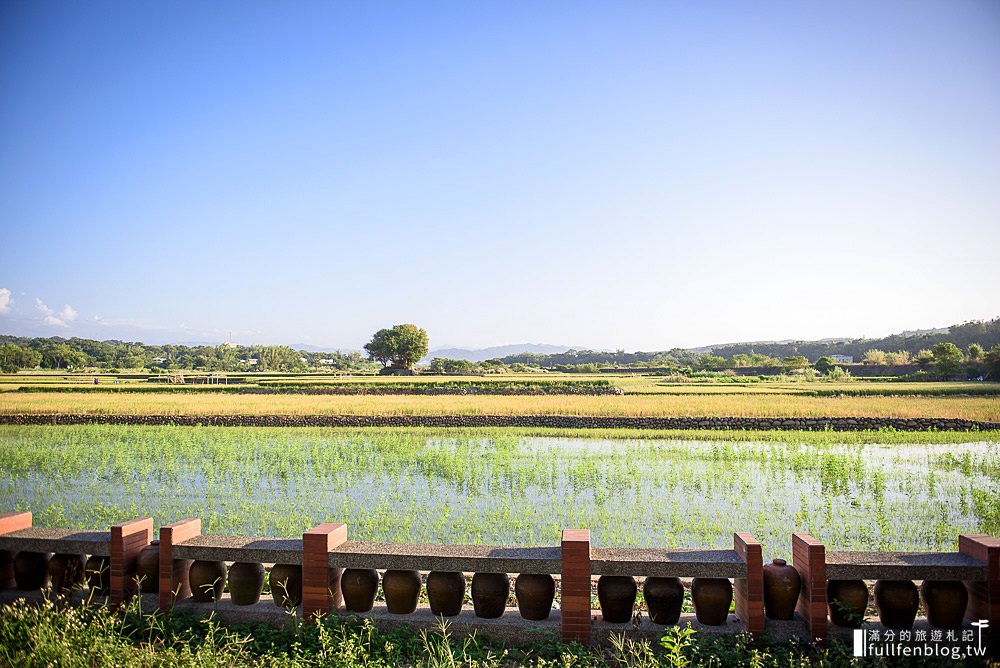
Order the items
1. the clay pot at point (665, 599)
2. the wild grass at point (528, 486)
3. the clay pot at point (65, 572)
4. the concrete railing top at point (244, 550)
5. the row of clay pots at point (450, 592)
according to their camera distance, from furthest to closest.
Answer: the wild grass at point (528, 486) < the clay pot at point (65, 572) < the concrete railing top at point (244, 550) < the row of clay pots at point (450, 592) < the clay pot at point (665, 599)

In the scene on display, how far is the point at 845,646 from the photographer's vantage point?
14.9ft

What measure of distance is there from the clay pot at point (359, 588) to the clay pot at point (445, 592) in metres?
0.47

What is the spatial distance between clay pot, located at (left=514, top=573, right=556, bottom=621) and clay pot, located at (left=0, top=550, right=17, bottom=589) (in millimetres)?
4664

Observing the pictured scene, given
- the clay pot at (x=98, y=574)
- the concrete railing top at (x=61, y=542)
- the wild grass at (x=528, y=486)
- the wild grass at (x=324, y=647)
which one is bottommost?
the wild grass at (x=528, y=486)

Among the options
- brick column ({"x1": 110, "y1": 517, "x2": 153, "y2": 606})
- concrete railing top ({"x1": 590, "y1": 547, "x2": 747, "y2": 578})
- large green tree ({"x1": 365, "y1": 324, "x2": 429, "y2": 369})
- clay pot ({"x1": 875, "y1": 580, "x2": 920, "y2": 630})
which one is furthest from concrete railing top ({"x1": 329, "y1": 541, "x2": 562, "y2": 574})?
large green tree ({"x1": 365, "y1": 324, "x2": 429, "y2": 369})

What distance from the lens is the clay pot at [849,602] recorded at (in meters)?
4.66

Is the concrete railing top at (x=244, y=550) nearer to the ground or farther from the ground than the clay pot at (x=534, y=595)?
farther from the ground

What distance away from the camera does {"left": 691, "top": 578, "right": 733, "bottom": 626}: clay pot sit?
476 cm

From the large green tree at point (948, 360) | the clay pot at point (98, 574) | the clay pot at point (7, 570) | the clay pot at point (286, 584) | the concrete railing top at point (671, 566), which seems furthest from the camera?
the large green tree at point (948, 360)

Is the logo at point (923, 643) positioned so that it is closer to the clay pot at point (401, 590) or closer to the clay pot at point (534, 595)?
the clay pot at point (534, 595)

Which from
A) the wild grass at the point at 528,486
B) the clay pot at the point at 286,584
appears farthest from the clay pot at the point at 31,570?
the wild grass at the point at 528,486

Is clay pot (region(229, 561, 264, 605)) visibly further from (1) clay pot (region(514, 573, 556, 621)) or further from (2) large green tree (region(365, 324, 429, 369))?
(2) large green tree (region(365, 324, 429, 369))

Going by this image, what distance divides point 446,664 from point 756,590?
2.36m

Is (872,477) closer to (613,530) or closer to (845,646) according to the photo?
(613,530)
